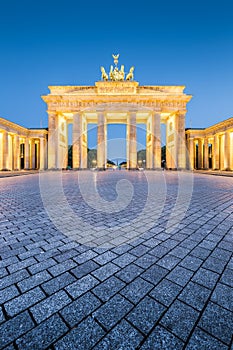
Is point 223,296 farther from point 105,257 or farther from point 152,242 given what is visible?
point 105,257

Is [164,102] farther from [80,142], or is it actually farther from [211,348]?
[211,348]

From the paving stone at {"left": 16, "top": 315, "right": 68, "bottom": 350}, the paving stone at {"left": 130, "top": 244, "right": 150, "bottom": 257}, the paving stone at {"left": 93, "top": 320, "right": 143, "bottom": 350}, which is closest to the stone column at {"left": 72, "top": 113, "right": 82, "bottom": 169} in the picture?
the paving stone at {"left": 130, "top": 244, "right": 150, "bottom": 257}

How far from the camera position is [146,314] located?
58.7 inches

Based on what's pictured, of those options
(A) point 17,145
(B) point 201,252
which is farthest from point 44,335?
(A) point 17,145

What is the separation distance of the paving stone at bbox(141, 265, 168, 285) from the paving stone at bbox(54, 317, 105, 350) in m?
0.79

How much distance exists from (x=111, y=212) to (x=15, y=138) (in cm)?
3455

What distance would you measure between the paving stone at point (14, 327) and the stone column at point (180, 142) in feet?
110

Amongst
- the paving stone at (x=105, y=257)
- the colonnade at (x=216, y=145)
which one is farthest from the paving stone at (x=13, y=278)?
the colonnade at (x=216, y=145)

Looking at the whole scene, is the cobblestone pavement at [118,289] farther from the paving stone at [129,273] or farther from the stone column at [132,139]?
the stone column at [132,139]

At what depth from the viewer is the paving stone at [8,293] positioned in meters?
1.69

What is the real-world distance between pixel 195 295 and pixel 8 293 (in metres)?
1.90

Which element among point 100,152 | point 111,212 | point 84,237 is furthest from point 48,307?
point 100,152

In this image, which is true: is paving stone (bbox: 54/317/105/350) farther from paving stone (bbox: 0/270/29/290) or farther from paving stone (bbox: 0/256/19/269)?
paving stone (bbox: 0/256/19/269)

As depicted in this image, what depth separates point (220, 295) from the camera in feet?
5.66
